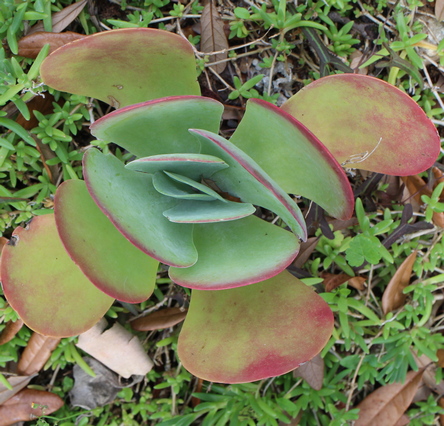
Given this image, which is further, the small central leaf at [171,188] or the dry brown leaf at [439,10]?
the dry brown leaf at [439,10]

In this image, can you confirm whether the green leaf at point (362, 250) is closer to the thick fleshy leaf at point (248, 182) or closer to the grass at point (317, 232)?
the grass at point (317, 232)

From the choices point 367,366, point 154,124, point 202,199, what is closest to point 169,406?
point 367,366

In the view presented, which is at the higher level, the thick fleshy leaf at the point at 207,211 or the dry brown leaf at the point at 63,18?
the dry brown leaf at the point at 63,18

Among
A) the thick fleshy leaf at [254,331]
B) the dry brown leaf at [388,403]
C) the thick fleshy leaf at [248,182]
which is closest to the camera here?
the thick fleshy leaf at [248,182]

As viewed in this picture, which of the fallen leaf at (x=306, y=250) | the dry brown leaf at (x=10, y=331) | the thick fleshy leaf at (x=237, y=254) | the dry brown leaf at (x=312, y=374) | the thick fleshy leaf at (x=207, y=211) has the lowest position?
the dry brown leaf at (x=312, y=374)

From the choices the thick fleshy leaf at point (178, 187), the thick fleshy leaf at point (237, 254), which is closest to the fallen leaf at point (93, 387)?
the thick fleshy leaf at point (237, 254)

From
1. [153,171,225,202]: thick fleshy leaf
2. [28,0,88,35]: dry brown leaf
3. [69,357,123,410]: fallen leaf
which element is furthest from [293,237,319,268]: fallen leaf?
[28,0,88,35]: dry brown leaf

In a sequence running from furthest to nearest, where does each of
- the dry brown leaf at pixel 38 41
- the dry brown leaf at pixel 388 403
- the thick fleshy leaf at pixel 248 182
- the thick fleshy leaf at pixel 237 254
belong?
the dry brown leaf at pixel 388 403, the dry brown leaf at pixel 38 41, the thick fleshy leaf at pixel 237 254, the thick fleshy leaf at pixel 248 182

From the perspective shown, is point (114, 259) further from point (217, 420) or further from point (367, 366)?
point (367, 366)
